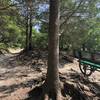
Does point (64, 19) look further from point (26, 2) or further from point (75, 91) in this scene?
point (75, 91)

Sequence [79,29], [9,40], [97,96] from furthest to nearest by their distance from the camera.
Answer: [9,40] → [79,29] → [97,96]

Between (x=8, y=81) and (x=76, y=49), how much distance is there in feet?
81.1

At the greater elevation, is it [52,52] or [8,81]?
[52,52]

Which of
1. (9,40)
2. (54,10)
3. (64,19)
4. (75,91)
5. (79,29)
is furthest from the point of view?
(9,40)

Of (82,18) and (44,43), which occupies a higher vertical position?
(82,18)

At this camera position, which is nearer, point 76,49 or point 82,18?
point 82,18

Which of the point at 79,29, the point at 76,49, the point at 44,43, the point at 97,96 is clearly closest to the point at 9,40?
the point at 44,43

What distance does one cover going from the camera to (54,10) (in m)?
8.19

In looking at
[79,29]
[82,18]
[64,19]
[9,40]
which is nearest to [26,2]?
[64,19]

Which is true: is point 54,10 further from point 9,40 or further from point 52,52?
point 9,40

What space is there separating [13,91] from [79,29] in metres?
18.8

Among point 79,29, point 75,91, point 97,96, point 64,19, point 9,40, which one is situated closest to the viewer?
point 75,91

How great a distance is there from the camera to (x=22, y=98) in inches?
340

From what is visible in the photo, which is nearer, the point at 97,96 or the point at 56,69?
the point at 56,69
